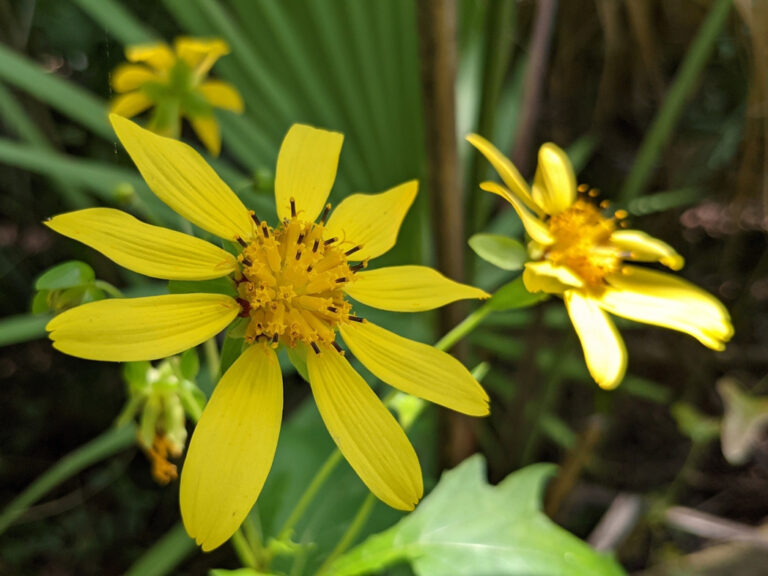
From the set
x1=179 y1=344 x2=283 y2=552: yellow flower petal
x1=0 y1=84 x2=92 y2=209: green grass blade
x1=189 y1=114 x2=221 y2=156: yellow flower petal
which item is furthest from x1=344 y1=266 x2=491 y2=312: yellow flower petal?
x1=0 y1=84 x2=92 y2=209: green grass blade

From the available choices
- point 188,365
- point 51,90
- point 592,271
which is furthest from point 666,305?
point 51,90

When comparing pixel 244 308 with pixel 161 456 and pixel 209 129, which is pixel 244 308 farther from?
pixel 209 129

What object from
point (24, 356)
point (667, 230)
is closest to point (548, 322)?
point (667, 230)

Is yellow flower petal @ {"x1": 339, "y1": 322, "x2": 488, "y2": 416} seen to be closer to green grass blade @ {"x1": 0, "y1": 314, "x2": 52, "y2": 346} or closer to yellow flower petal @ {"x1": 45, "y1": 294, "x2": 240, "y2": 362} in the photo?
yellow flower petal @ {"x1": 45, "y1": 294, "x2": 240, "y2": 362}

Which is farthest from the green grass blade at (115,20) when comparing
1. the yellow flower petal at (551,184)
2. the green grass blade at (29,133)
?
the yellow flower petal at (551,184)

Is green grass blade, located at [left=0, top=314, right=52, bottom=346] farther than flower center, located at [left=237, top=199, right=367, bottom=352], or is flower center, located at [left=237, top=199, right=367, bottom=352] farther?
green grass blade, located at [left=0, top=314, right=52, bottom=346]

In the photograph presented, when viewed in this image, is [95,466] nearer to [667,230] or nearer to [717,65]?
[667,230]

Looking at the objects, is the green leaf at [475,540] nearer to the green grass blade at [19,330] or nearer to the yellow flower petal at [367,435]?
the yellow flower petal at [367,435]
